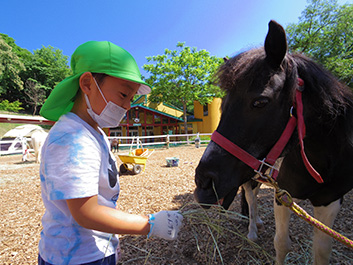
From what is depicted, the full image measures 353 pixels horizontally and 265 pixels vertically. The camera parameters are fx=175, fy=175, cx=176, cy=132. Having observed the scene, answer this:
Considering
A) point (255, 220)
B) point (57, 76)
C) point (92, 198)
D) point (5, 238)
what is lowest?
point (5, 238)

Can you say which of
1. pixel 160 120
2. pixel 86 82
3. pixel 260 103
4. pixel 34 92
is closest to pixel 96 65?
pixel 86 82

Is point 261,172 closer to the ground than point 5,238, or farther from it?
farther from it

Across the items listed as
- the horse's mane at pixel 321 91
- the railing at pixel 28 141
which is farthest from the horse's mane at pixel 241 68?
the railing at pixel 28 141

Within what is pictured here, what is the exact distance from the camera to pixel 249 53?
1326 millimetres

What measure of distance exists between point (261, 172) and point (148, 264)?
77.4 inches

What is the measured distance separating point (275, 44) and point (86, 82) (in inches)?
48.4

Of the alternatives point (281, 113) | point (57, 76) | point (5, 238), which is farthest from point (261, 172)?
point (57, 76)

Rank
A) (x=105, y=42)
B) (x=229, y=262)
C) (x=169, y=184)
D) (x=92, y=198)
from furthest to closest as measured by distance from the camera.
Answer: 1. (x=169, y=184)
2. (x=229, y=262)
3. (x=105, y=42)
4. (x=92, y=198)

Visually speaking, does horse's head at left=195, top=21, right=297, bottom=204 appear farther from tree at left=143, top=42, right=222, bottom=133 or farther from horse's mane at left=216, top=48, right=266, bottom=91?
tree at left=143, top=42, right=222, bottom=133

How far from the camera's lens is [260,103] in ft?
3.85

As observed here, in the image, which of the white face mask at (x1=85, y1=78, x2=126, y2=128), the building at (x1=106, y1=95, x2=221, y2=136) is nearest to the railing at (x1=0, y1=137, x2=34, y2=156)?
the building at (x1=106, y1=95, x2=221, y2=136)

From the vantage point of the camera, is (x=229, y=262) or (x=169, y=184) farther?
(x=169, y=184)

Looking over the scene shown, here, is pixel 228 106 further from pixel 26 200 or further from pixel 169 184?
pixel 26 200

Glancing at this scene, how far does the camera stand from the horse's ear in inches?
45.8
